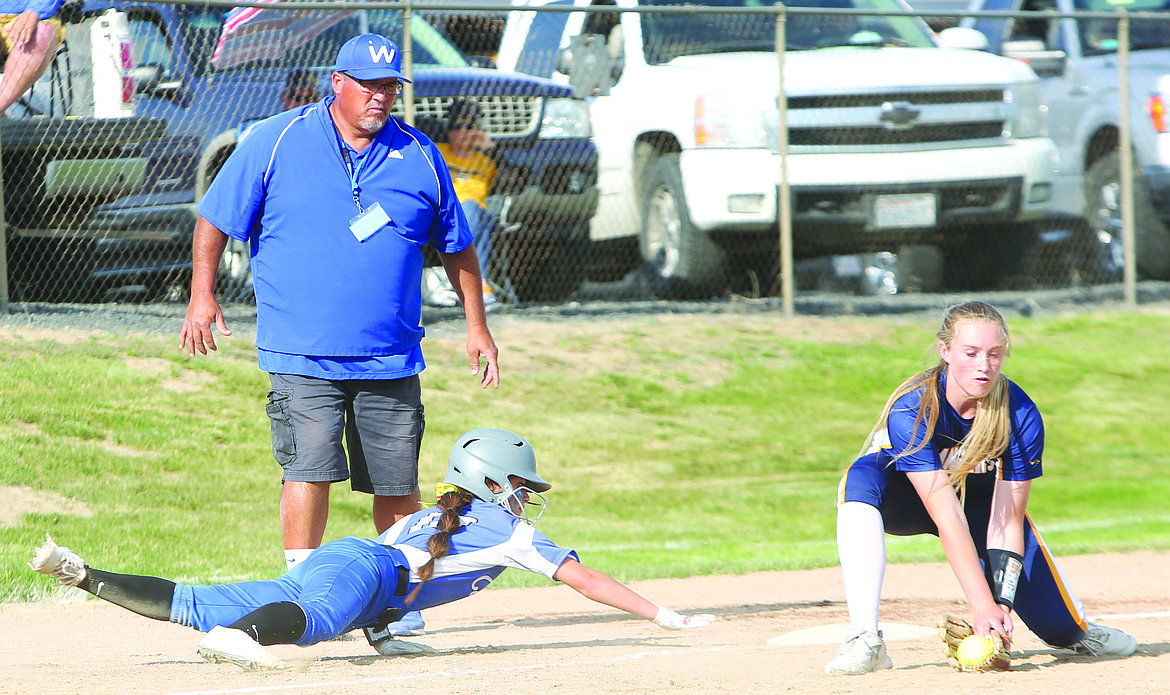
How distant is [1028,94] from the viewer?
1091 cm

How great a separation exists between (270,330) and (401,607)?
1.15 meters

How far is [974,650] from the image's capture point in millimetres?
4047

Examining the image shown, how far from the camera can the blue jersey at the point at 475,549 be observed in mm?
Result: 4465

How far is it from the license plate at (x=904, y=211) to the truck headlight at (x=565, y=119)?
233cm

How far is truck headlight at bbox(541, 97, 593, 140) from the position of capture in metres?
9.74

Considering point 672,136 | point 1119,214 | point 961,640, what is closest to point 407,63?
point 672,136

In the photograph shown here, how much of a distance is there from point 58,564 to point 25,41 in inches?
207

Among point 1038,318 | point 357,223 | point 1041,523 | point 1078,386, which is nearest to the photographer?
point 357,223

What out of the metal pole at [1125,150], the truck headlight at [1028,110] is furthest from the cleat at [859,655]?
the metal pole at [1125,150]

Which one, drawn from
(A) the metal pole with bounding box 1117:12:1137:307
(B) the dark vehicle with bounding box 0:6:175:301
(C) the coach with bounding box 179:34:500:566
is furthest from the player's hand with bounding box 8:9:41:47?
(A) the metal pole with bounding box 1117:12:1137:307

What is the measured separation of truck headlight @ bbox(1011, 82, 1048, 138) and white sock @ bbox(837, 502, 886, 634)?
24.4 feet

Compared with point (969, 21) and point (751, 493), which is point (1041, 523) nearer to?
point (751, 493)

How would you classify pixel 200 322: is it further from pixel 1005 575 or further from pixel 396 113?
pixel 396 113

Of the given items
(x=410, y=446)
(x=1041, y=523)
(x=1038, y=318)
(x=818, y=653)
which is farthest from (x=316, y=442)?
(x=1038, y=318)
